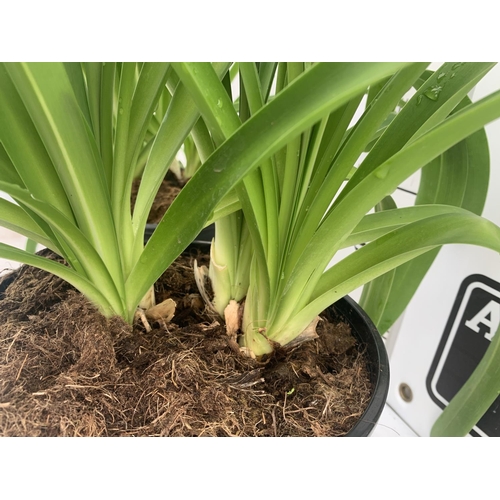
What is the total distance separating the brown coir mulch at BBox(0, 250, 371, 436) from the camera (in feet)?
1.38

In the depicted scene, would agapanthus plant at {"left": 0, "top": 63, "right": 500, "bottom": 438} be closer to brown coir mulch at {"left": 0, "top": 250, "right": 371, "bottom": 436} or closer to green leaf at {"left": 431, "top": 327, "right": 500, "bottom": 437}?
brown coir mulch at {"left": 0, "top": 250, "right": 371, "bottom": 436}

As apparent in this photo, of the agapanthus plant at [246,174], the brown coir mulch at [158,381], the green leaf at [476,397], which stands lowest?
the brown coir mulch at [158,381]

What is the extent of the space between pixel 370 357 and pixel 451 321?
34 centimetres

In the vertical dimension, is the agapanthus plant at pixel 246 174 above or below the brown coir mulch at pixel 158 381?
above

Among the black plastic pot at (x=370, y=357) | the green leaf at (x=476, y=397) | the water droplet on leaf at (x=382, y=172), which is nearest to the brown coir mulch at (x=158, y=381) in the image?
the black plastic pot at (x=370, y=357)

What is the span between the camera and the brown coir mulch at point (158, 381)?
421 mm

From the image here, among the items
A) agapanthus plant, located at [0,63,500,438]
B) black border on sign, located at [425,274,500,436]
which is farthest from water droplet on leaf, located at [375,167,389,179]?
black border on sign, located at [425,274,500,436]

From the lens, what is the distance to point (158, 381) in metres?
0.45

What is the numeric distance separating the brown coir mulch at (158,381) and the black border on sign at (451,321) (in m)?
0.31

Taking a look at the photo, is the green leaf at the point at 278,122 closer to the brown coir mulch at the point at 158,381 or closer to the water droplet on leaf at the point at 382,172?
the water droplet on leaf at the point at 382,172

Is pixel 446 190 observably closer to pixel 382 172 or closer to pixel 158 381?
pixel 382 172

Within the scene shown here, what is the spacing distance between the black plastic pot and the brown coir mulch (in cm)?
2

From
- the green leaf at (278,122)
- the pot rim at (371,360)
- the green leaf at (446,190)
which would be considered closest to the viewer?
the green leaf at (278,122)
